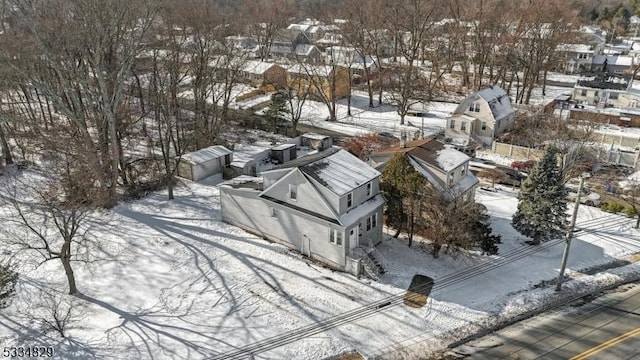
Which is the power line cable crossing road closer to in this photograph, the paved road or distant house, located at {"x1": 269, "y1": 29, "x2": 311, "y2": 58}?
the paved road

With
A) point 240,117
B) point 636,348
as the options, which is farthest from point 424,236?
point 240,117

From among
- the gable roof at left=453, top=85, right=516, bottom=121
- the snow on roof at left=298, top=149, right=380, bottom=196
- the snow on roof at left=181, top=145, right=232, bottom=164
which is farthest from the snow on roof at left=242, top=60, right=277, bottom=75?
the snow on roof at left=298, top=149, right=380, bottom=196

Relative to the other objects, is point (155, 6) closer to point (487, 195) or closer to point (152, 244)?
point (152, 244)

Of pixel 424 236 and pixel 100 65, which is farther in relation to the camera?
pixel 100 65

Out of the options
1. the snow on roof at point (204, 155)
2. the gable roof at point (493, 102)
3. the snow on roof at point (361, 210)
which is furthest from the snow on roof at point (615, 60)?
the snow on roof at point (361, 210)

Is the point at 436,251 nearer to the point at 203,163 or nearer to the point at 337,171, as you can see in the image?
the point at 337,171

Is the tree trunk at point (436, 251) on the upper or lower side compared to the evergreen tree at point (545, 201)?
lower

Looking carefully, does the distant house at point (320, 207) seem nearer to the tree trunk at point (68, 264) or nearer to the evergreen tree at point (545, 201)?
the evergreen tree at point (545, 201)
